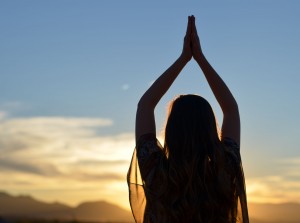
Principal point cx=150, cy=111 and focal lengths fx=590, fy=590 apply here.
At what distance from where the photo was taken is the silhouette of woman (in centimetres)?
364

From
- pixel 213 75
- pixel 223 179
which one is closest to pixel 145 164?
pixel 223 179

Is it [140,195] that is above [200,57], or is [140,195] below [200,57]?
below

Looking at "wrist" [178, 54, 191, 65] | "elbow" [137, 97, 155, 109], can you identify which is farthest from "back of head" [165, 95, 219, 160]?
"wrist" [178, 54, 191, 65]

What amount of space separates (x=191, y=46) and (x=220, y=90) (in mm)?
423

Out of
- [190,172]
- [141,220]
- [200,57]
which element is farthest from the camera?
[200,57]

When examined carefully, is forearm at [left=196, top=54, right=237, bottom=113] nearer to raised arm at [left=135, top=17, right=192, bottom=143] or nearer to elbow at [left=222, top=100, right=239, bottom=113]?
elbow at [left=222, top=100, right=239, bottom=113]

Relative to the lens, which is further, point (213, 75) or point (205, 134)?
point (213, 75)

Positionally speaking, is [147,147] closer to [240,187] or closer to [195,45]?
[240,187]

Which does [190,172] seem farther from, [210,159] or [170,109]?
[170,109]

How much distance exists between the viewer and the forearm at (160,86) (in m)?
4.02

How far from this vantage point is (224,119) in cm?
412

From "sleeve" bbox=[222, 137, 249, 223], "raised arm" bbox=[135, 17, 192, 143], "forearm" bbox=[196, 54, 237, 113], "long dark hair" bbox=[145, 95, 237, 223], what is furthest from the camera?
"forearm" bbox=[196, 54, 237, 113]

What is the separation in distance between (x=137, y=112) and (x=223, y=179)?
0.77 m

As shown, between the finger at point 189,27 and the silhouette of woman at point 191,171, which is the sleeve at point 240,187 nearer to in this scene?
the silhouette of woman at point 191,171
